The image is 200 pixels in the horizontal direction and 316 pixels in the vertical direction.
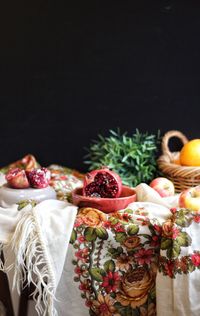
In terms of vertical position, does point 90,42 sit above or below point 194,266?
above

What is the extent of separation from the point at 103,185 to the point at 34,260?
0.35m

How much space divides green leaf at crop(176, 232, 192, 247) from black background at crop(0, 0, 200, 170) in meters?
1.37

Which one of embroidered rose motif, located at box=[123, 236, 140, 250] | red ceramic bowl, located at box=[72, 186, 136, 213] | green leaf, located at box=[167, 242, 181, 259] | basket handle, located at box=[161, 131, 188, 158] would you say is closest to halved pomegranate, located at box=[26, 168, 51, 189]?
red ceramic bowl, located at box=[72, 186, 136, 213]

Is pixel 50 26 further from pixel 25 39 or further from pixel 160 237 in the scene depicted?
pixel 160 237

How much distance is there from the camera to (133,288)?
136 cm

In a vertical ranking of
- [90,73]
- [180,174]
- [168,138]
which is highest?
[90,73]

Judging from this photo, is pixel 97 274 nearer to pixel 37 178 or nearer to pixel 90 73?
pixel 37 178

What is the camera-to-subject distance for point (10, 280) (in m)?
1.46

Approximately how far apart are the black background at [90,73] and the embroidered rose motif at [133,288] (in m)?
1.40

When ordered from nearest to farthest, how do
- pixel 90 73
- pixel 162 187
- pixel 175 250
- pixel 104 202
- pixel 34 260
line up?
pixel 175 250 < pixel 34 260 < pixel 104 202 < pixel 162 187 < pixel 90 73

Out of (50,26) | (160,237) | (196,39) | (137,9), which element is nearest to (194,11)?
(196,39)

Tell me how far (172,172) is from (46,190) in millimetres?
689

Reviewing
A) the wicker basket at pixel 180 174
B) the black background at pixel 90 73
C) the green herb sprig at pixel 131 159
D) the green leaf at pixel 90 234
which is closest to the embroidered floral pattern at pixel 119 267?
the green leaf at pixel 90 234

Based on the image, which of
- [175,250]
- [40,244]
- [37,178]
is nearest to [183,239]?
[175,250]
